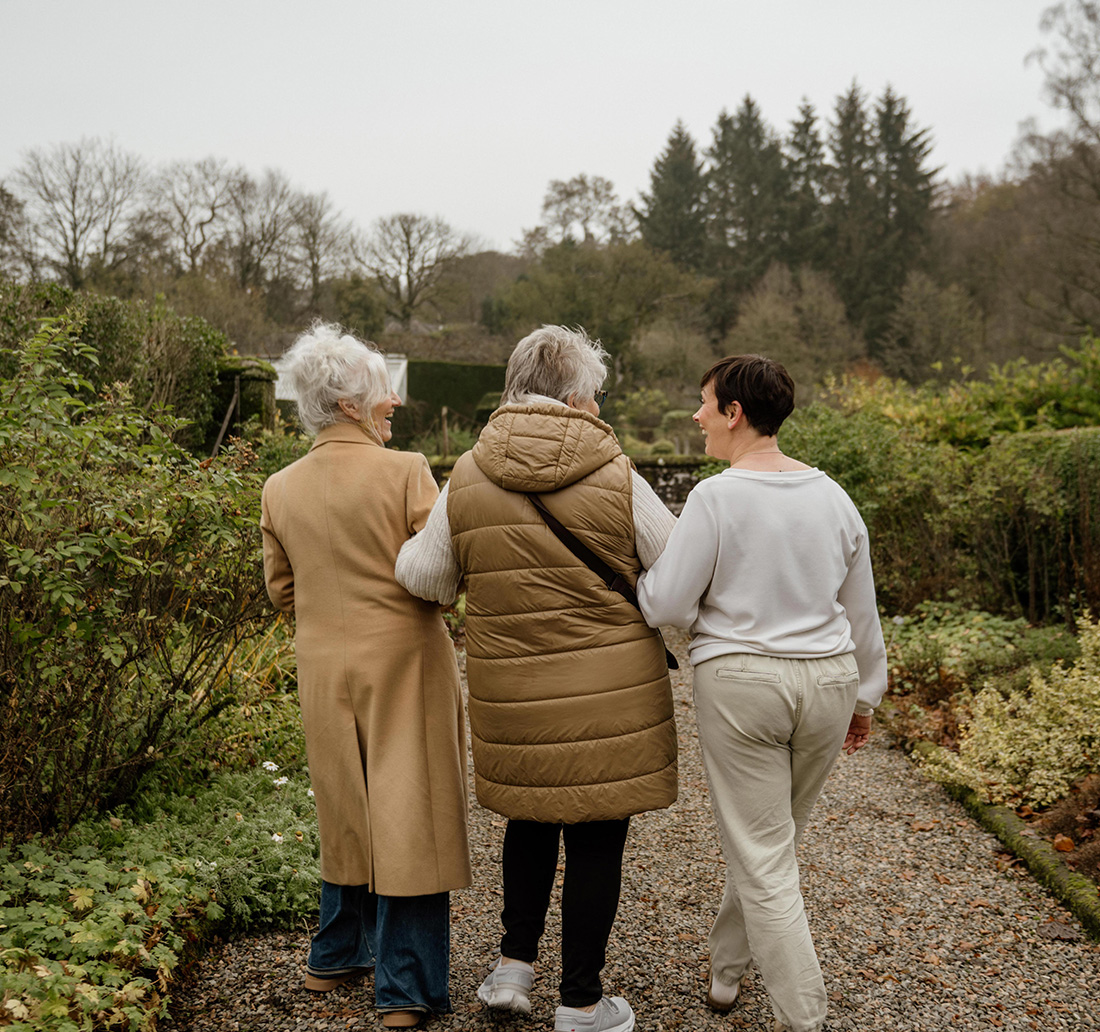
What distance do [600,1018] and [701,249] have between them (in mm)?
33818

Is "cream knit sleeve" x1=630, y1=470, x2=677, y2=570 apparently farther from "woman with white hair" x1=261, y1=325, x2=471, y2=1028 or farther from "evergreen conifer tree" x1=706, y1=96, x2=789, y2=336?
"evergreen conifer tree" x1=706, y1=96, x2=789, y2=336

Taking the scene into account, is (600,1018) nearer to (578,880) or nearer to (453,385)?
(578,880)

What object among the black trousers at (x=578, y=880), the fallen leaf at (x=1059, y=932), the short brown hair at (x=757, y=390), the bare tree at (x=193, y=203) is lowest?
the fallen leaf at (x=1059, y=932)

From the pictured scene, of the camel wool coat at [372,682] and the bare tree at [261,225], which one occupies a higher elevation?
the bare tree at [261,225]

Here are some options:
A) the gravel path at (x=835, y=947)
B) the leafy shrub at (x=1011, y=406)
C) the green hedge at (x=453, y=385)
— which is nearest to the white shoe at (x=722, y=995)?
the gravel path at (x=835, y=947)

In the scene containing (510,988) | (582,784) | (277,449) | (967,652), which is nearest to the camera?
(582,784)

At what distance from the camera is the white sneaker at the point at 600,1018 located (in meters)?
2.11

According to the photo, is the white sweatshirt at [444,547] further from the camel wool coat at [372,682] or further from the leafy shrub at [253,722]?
the leafy shrub at [253,722]

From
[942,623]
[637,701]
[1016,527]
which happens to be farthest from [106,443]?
[1016,527]

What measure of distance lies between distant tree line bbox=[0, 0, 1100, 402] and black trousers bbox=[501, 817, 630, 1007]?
47.8 feet

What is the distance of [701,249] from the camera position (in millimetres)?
33500

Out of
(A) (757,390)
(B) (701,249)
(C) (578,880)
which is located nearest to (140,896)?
(C) (578,880)

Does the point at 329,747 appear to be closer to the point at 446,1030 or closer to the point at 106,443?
the point at 446,1030

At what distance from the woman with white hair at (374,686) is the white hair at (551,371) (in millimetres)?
350
